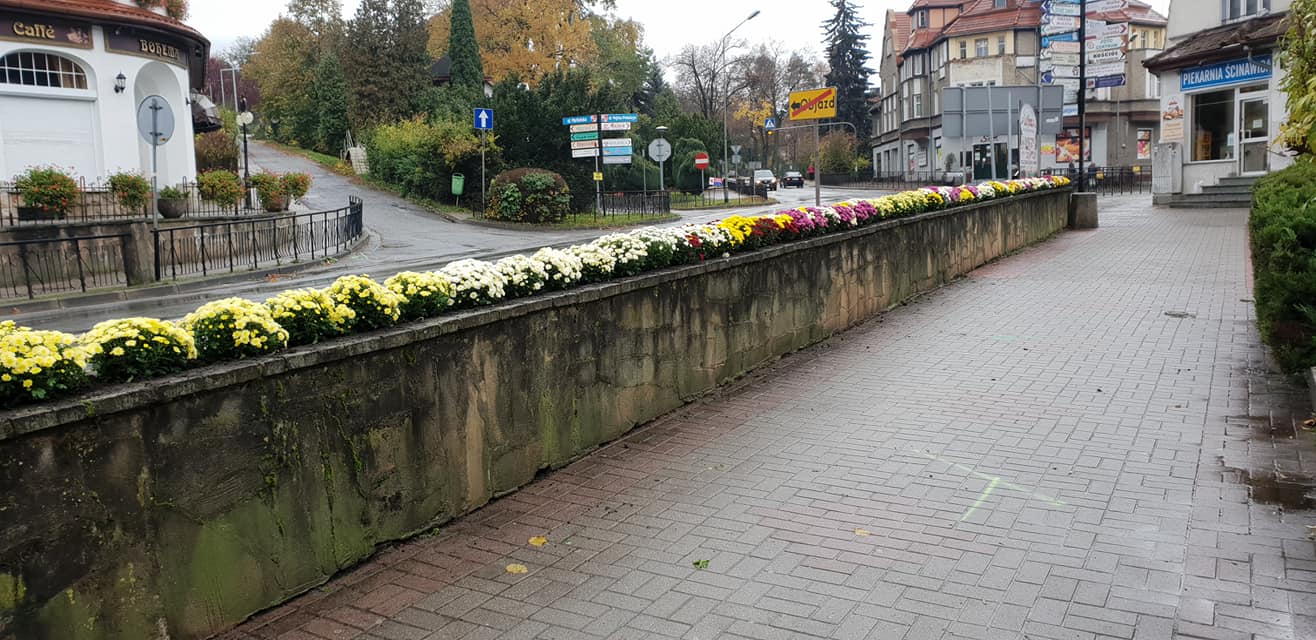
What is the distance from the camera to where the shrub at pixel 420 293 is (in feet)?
18.4

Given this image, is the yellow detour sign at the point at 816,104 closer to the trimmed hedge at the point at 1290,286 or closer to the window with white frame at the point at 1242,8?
the trimmed hedge at the point at 1290,286

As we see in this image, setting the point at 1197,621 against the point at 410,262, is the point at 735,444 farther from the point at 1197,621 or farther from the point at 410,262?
the point at 410,262

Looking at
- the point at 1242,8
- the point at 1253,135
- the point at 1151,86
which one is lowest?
the point at 1253,135

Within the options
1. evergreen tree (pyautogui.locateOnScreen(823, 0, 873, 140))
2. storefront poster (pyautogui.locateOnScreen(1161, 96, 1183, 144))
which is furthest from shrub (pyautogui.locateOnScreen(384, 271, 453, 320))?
evergreen tree (pyautogui.locateOnScreen(823, 0, 873, 140))

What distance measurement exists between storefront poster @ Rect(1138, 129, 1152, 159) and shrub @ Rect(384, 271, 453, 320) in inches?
2708

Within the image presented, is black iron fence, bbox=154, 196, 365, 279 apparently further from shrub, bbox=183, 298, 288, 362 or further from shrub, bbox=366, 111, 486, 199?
shrub, bbox=183, 298, 288, 362

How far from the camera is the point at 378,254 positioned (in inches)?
956

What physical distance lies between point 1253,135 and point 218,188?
2993cm

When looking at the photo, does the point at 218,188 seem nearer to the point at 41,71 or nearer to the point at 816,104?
the point at 41,71

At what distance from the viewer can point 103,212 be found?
23547 millimetres

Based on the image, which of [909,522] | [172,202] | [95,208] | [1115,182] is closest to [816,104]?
[909,522]

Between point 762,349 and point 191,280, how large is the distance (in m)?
13.9

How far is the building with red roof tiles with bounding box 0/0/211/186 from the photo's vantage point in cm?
2411

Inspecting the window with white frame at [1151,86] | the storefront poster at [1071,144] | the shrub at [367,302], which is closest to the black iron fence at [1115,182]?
the storefront poster at [1071,144]
